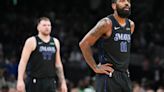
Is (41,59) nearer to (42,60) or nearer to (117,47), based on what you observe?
(42,60)

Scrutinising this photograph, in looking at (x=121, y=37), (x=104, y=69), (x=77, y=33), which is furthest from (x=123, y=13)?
(x=77, y=33)

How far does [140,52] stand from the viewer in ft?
60.1

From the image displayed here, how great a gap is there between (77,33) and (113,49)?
12077 millimetres

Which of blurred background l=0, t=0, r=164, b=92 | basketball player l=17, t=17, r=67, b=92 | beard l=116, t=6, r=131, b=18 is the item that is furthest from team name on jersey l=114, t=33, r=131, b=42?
blurred background l=0, t=0, r=164, b=92

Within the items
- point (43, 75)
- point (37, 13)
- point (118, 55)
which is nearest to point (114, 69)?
point (118, 55)

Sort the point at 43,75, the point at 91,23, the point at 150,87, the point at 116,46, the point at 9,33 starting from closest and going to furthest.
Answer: the point at 116,46 < the point at 43,75 < the point at 150,87 < the point at 9,33 < the point at 91,23

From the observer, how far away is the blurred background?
1507 centimetres

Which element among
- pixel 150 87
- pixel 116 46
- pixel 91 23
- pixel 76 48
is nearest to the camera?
pixel 116 46

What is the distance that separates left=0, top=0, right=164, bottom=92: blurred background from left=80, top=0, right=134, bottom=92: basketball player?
594 cm

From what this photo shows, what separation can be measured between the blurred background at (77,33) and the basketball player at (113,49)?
5939 millimetres

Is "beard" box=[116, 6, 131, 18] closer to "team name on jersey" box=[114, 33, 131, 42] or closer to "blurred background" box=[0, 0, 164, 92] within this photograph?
"team name on jersey" box=[114, 33, 131, 42]

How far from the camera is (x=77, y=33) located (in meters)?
19.0

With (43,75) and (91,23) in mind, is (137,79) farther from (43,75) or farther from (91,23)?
(43,75)

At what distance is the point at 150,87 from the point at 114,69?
6407 mm
